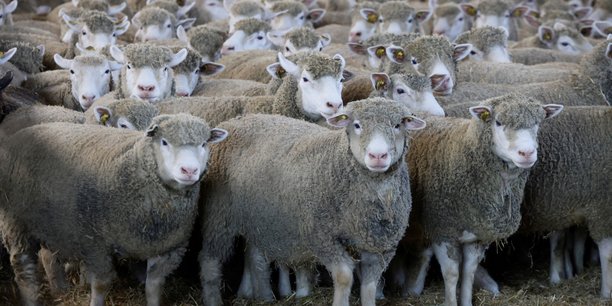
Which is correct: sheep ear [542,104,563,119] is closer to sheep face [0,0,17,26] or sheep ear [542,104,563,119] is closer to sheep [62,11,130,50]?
sheep [62,11,130,50]

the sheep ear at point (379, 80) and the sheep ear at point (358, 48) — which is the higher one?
the sheep ear at point (379, 80)

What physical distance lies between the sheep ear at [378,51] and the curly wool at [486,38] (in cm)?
170

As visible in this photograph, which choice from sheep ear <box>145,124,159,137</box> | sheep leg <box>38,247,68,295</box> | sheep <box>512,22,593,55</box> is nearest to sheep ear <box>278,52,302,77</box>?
sheep ear <box>145,124,159,137</box>

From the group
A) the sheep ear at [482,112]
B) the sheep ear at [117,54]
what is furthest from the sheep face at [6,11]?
the sheep ear at [482,112]

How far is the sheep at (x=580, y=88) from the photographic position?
8820 mm

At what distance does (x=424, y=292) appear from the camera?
7.62 m

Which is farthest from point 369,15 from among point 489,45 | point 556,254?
point 556,254

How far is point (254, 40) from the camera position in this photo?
38.4 feet

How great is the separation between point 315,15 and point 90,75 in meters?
4.69

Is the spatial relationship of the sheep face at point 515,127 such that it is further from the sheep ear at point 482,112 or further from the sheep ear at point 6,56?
the sheep ear at point 6,56

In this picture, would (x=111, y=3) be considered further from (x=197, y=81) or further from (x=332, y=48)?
Result: (x=197, y=81)

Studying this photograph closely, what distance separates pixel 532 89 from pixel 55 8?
26.3 ft

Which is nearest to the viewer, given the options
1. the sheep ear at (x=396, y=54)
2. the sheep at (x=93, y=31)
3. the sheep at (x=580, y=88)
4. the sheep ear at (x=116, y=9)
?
the sheep at (x=580, y=88)

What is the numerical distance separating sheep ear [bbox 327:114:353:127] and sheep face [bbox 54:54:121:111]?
3.40m
